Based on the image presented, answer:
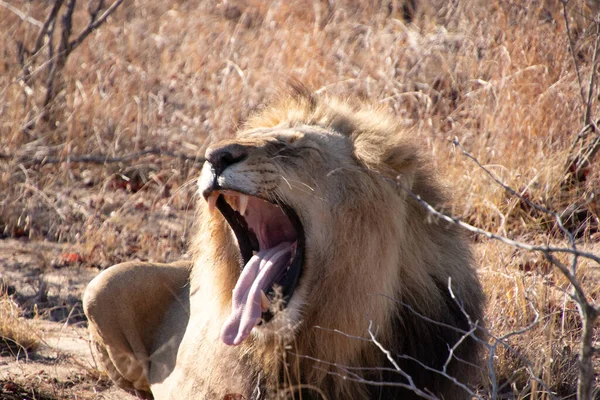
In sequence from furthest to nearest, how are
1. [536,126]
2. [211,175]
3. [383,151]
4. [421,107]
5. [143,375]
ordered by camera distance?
1. [421,107]
2. [536,126]
3. [143,375]
4. [383,151]
5. [211,175]

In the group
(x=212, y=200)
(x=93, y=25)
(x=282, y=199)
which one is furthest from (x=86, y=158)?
(x=282, y=199)

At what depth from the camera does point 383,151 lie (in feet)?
10.3

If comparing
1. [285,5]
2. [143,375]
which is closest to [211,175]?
[143,375]

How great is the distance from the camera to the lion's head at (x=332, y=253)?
3.00 metres

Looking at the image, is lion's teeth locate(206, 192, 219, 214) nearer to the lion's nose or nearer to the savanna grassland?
the lion's nose

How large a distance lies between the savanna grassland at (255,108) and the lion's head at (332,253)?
1.76 feet

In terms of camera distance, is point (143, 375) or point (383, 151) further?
point (143, 375)

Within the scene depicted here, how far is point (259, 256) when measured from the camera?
3209 millimetres

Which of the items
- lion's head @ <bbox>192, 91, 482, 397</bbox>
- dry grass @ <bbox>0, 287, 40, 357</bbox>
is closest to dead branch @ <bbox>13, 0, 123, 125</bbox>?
dry grass @ <bbox>0, 287, 40, 357</bbox>

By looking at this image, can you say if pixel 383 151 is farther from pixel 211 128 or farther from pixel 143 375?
pixel 211 128

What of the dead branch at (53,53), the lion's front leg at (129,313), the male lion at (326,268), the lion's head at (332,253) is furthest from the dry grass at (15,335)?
the dead branch at (53,53)

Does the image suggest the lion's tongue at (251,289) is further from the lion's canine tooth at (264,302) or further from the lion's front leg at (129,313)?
the lion's front leg at (129,313)

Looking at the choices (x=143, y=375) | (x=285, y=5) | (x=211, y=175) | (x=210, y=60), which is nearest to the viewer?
(x=211, y=175)

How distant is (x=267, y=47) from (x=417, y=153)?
A: 16.5 ft
